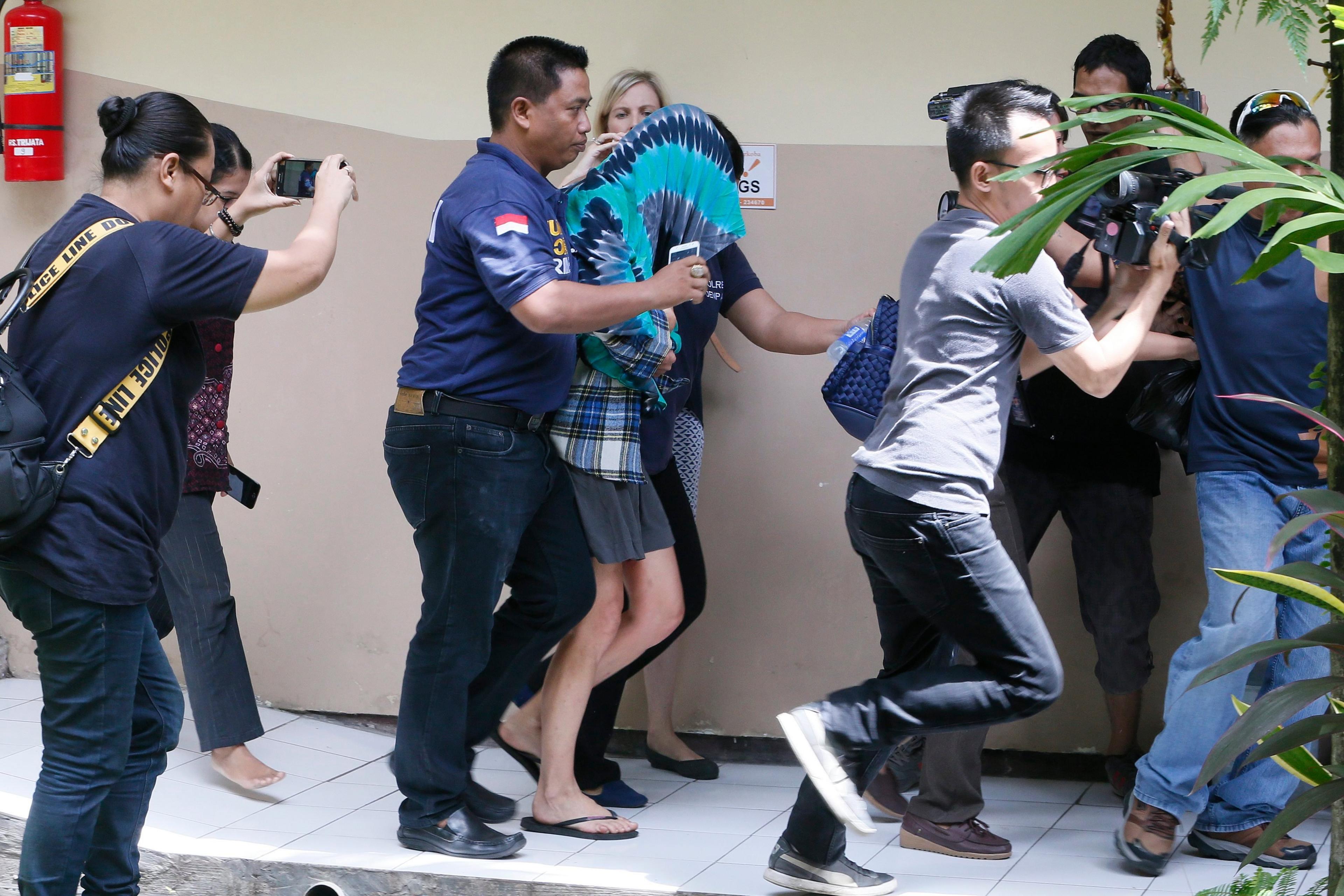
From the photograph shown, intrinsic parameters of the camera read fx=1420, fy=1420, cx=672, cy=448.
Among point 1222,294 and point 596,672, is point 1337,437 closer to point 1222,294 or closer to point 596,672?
point 1222,294

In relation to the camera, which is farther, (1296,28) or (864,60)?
(864,60)

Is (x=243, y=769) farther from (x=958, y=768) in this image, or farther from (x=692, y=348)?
(x=958, y=768)

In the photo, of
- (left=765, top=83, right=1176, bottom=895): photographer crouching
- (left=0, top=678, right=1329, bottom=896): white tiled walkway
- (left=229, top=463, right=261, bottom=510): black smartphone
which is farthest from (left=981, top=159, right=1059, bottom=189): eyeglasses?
(left=229, top=463, right=261, bottom=510): black smartphone

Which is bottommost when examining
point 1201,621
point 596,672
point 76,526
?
point 596,672

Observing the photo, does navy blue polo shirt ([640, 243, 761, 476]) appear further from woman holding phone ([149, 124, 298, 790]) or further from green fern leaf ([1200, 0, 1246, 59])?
green fern leaf ([1200, 0, 1246, 59])

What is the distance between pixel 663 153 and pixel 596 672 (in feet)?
4.44

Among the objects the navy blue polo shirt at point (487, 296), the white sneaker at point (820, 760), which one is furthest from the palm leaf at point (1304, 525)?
the navy blue polo shirt at point (487, 296)

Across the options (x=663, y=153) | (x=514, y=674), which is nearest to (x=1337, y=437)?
(x=663, y=153)

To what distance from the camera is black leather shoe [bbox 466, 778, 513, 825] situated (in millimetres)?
3666

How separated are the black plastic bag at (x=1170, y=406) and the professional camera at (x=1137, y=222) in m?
0.47

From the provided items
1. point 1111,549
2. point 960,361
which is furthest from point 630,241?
point 1111,549

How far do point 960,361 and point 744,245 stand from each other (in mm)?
1421

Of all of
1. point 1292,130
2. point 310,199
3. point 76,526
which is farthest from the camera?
point 310,199

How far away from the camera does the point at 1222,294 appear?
3371mm
